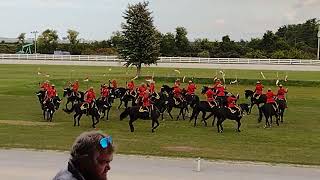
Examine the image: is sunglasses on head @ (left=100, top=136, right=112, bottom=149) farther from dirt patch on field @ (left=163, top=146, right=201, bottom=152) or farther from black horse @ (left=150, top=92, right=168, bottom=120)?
black horse @ (left=150, top=92, right=168, bottom=120)

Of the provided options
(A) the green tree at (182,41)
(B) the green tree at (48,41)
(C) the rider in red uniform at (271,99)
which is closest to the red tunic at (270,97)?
(C) the rider in red uniform at (271,99)

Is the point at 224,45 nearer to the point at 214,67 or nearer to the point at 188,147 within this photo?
the point at 214,67

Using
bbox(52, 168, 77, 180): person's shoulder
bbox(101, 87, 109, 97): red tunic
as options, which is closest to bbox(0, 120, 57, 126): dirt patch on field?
bbox(101, 87, 109, 97): red tunic

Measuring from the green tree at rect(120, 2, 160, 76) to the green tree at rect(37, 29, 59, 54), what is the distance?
63.8 metres

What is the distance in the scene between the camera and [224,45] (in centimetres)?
11056

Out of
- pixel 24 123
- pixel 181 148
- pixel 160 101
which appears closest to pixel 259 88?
pixel 160 101

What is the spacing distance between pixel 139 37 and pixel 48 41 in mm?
70802

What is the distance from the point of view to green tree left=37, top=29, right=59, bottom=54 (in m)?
122

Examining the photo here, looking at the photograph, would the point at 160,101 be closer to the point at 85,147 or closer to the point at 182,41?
the point at 85,147

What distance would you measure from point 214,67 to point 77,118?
181 feet

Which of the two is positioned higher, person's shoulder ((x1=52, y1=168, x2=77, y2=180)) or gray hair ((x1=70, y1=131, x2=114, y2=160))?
gray hair ((x1=70, y1=131, x2=114, y2=160))

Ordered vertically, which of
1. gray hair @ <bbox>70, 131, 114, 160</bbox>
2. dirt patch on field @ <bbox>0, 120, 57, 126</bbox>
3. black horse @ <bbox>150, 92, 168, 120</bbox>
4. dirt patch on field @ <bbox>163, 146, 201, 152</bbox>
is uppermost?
gray hair @ <bbox>70, 131, 114, 160</bbox>

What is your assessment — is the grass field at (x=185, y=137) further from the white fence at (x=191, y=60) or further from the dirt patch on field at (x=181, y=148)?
the white fence at (x=191, y=60)

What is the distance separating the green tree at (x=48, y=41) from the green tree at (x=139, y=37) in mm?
63821
